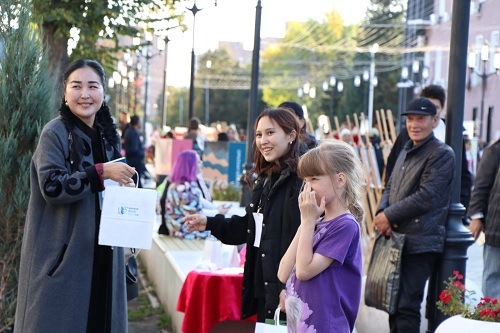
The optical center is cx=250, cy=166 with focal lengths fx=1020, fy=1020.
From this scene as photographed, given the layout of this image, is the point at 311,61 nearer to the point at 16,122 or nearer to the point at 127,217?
the point at 16,122

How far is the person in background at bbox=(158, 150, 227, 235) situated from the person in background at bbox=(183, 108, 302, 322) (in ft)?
24.8

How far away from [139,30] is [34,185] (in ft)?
27.6

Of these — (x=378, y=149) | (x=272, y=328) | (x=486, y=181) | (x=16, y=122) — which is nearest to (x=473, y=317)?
(x=272, y=328)

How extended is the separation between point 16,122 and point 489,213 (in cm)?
387

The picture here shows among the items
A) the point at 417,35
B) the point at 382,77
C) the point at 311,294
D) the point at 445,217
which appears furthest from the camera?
the point at 382,77

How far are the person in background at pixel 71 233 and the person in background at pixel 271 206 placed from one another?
2.15ft

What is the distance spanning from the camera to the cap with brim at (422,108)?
7594mm

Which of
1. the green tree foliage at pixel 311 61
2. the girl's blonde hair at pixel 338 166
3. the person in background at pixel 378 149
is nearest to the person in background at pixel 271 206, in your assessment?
the girl's blonde hair at pixel 338 166

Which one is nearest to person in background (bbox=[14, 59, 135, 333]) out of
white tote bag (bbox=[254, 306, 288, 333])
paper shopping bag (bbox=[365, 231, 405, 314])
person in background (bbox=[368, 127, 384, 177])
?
white tote bag (bbox=[254, 306, 288, 333])

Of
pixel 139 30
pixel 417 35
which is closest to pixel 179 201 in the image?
pixel 139 30

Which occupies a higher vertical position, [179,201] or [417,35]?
[417,35]

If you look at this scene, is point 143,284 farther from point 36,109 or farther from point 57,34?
point 36,109

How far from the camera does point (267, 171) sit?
18.4 ft

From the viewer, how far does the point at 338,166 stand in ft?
14.5
